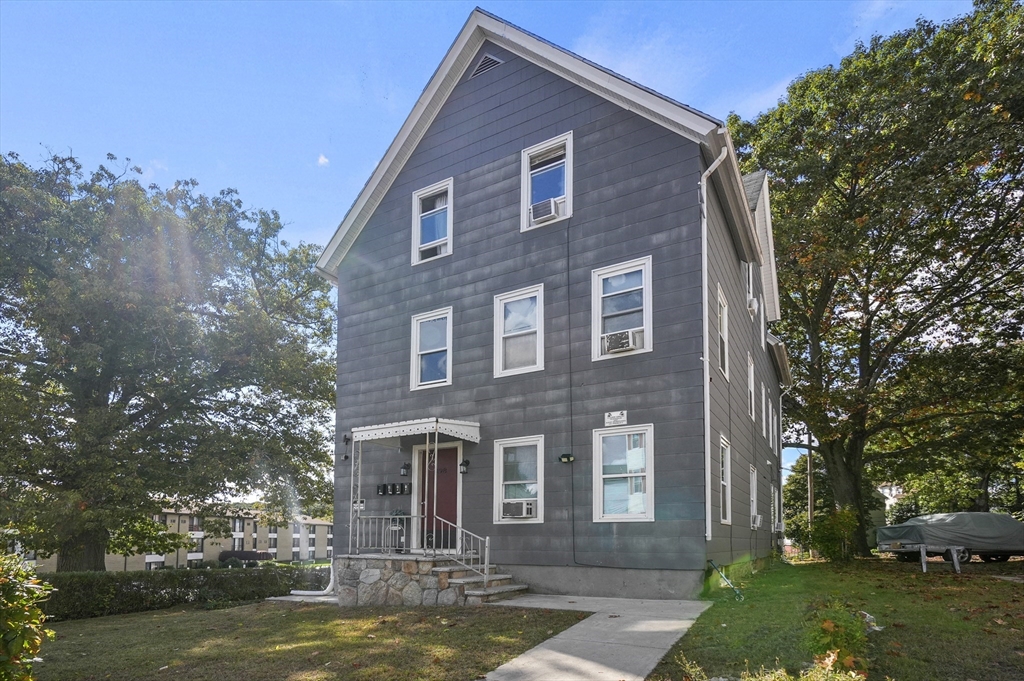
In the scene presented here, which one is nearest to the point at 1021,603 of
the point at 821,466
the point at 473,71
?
the point at 473,71

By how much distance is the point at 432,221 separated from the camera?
15578 millimetres

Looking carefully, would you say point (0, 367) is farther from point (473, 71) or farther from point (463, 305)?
point (473, 71)

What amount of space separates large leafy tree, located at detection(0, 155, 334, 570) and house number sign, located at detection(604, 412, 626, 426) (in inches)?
492

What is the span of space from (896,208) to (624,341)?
539 inches

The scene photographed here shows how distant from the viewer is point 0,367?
18547 mm

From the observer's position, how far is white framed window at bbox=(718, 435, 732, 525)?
12.5 meters

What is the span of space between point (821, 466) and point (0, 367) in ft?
127

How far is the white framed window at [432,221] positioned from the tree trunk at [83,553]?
11787 millimetres

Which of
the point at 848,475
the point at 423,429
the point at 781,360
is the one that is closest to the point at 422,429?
the point at 423,429

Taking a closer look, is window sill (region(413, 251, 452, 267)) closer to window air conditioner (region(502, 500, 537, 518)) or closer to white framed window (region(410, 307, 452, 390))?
white framed window (region(410, 307, 452, 390))

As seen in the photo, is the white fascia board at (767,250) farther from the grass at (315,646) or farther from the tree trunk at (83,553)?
the tree trunk at (83,553)

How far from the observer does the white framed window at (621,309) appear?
12039 mm

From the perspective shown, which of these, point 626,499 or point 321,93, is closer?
point 626,499

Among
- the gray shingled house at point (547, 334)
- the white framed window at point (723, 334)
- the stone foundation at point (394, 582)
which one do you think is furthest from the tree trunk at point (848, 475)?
the stone foundation at point (394, 582)
